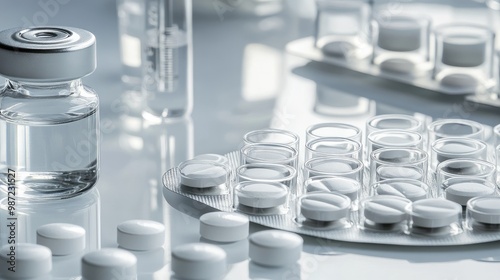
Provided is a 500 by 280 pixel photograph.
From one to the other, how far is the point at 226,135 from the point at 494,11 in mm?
597

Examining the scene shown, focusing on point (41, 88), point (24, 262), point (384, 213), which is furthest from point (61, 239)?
point (384, 213)

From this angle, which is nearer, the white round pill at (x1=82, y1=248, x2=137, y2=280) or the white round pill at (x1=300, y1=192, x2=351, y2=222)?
the white round pill at (x1=82, y1=248, x2=137, y2=280)

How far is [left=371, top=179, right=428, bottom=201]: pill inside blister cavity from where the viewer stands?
114cm

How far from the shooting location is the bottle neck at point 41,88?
45.4 inches

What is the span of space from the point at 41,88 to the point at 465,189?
404 millimetres

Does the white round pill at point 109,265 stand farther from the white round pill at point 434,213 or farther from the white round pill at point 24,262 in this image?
the white round pill at point 434,213

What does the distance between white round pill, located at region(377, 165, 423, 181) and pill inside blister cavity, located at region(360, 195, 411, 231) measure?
66 millimetres

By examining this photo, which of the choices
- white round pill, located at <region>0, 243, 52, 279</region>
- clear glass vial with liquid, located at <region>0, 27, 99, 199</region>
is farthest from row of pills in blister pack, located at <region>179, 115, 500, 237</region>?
white round pill, located at <region>0, 243, 52, 279</region>

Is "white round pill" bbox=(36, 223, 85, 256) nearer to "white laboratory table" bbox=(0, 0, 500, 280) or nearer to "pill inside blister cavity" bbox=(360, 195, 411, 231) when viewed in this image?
"white laboratory table" bbox=(0, 0, 500, 280)

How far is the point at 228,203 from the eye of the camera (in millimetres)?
1154

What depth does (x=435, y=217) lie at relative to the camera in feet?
3.55

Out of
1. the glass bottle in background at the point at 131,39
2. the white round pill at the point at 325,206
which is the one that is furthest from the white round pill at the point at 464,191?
the glass bottle in background at the point at 131,39

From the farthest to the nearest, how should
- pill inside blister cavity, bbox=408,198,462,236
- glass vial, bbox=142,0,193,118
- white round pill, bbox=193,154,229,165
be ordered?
glass vial, bbox=142,0,193,118 → white round pill, bbox=193,154,229,165 → pill inside blister cavity, bbox=408,198,462,236

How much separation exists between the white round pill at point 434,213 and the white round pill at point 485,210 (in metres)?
0.01
